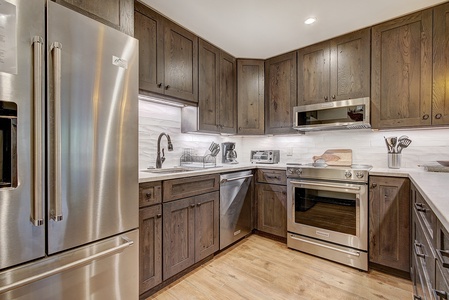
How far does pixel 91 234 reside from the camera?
1.17m

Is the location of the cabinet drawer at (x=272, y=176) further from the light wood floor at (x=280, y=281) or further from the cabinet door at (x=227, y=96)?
the light wood floor at (x=280, y=281)

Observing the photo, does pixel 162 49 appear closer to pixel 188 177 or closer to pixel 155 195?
→ pixel 188 177

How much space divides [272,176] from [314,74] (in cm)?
140

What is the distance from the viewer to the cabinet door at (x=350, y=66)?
236cm

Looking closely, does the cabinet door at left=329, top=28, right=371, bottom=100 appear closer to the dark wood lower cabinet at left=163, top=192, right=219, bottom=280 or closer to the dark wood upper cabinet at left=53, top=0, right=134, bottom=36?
the dark wood lower cabinet at left=163, top=192, right=219, bottom=280

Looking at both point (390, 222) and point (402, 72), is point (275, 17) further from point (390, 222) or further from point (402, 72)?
point (390, 222)

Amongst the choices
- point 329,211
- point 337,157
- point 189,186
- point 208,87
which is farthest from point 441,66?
point 189,186

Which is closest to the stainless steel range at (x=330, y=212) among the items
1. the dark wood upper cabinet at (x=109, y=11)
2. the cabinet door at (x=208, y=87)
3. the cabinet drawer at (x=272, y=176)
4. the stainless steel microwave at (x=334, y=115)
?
the cabinet drawer at (x=272, y=176)

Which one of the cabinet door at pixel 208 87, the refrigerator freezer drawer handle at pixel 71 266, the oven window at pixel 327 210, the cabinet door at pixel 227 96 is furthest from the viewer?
the cabinet door at pixel 227 96

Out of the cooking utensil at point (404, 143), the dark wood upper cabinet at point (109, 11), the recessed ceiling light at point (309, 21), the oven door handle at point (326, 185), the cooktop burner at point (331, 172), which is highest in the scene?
the recessed ceiling light at point (309, 21)

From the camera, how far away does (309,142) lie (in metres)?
3.02

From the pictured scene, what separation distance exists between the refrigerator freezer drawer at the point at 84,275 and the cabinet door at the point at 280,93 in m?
2.27

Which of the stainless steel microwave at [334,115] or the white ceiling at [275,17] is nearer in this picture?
the white ceiling at [275,17]

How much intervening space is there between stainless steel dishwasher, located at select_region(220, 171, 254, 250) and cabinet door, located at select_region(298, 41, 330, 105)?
1.25 m
